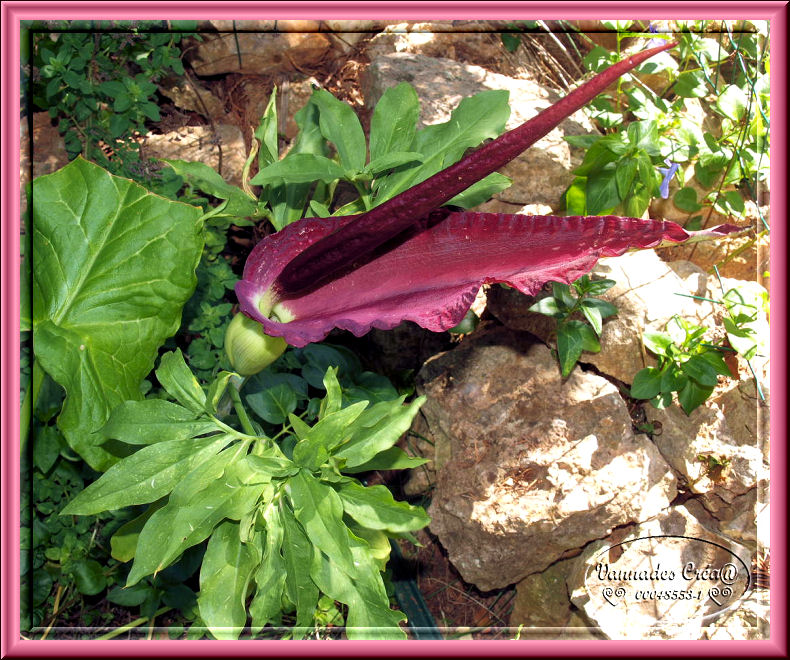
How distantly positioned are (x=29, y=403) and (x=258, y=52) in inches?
48.1

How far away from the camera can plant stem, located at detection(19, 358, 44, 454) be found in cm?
131

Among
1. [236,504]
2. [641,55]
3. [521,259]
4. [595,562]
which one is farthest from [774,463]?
[236,504]

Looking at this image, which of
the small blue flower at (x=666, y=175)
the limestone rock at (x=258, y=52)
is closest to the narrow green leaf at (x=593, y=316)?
the small blue flower at (x=666, y=175)

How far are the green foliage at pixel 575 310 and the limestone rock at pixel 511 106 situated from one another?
298 mm

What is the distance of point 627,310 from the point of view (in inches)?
66.1

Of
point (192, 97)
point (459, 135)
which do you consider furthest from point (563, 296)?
point (192, 97)

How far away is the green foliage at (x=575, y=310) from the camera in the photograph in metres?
1.54

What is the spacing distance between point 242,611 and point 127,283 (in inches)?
25.7

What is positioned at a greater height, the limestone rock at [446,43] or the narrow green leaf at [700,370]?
the limestone rock at [446,43]

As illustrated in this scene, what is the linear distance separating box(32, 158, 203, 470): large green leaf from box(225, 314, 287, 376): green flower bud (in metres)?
0.15

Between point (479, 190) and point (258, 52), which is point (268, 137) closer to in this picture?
point (479, 190)

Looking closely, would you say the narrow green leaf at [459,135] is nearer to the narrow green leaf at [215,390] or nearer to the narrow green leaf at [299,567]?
the narrow green leaf at [215,390]

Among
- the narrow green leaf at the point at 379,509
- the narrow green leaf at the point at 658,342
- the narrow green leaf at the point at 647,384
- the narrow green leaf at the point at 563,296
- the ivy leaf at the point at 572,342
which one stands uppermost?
the narrow green leaf at the point at 379,509

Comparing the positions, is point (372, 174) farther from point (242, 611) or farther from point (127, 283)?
point (242, 611)
